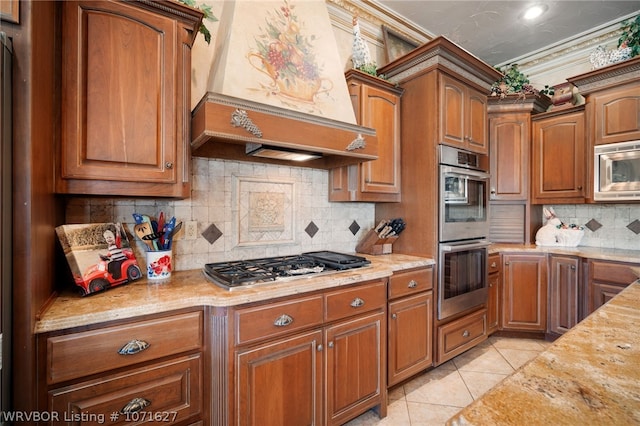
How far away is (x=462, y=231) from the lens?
2.41m

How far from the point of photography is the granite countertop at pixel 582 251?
2441 millimetres

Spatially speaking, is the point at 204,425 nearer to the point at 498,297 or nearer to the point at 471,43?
the point at 498,297

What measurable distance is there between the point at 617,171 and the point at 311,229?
2837 mm

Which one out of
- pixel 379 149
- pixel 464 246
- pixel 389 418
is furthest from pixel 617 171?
pixel 389 418

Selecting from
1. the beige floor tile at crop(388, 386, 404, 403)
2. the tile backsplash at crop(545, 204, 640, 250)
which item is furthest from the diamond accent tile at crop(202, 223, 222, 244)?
the tile backsplash at crop(545, 204, 640, 250)

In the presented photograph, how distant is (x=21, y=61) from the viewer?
0.92 meters

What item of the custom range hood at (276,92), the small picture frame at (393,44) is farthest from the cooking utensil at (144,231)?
the small picture frame at (393,44)

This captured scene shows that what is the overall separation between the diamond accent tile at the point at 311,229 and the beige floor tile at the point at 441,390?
1.35 metres

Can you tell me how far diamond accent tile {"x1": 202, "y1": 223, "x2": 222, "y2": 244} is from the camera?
1.86m

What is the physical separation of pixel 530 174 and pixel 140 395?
3.81m

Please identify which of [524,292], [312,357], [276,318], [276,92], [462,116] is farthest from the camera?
[524,292]

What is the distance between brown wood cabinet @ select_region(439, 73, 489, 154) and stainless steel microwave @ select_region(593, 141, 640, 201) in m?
1.11

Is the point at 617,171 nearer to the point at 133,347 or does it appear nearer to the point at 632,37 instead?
the point at 632,37

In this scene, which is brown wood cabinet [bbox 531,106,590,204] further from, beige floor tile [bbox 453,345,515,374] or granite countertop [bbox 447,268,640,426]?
granite countertop [bbox 447,268,640,426]
